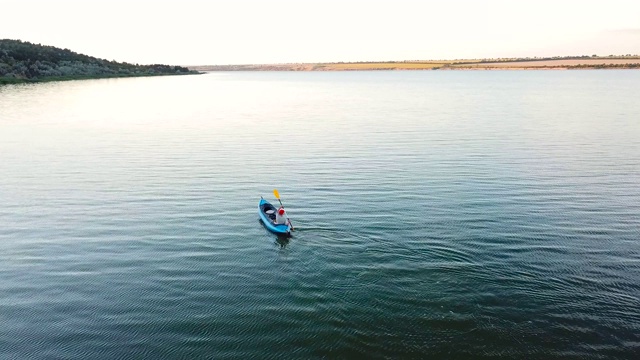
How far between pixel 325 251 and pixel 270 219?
14.9 feet

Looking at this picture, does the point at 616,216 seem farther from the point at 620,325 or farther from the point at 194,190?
the point at 194,190

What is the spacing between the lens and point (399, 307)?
1752 cm

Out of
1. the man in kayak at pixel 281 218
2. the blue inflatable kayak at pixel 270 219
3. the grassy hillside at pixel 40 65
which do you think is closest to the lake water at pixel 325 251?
the blue inflatable kayak at pixel 270 219

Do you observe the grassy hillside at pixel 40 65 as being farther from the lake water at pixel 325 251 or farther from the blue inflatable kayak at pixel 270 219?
the blue inflatable kayak at pixel 270 219

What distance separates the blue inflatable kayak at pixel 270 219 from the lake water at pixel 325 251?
2.03 ft

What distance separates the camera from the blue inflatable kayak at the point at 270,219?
2430cm

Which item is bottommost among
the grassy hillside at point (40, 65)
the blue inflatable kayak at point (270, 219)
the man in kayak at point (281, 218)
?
the grassy hillside at point (40, 65)

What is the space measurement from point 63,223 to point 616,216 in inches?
1200

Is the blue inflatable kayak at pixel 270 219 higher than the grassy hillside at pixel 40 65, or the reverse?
the blue inflatable kayak at pixel 270 219

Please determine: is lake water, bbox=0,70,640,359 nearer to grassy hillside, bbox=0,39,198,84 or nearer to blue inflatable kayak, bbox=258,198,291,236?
blue inflatable kayak, bbox=258,198,291,236

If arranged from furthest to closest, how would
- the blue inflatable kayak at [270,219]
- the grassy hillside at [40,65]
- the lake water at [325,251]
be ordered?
the grassy hillside at [40,65] → the blue inflatable kayak at [270,219] → the lake water at [325,251]

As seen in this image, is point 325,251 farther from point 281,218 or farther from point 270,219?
point 270,219

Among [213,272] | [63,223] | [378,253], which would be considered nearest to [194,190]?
[63,223]

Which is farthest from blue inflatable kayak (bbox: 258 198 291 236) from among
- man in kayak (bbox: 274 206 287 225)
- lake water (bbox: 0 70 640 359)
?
lake water (bbox: 0 70 640 359)
